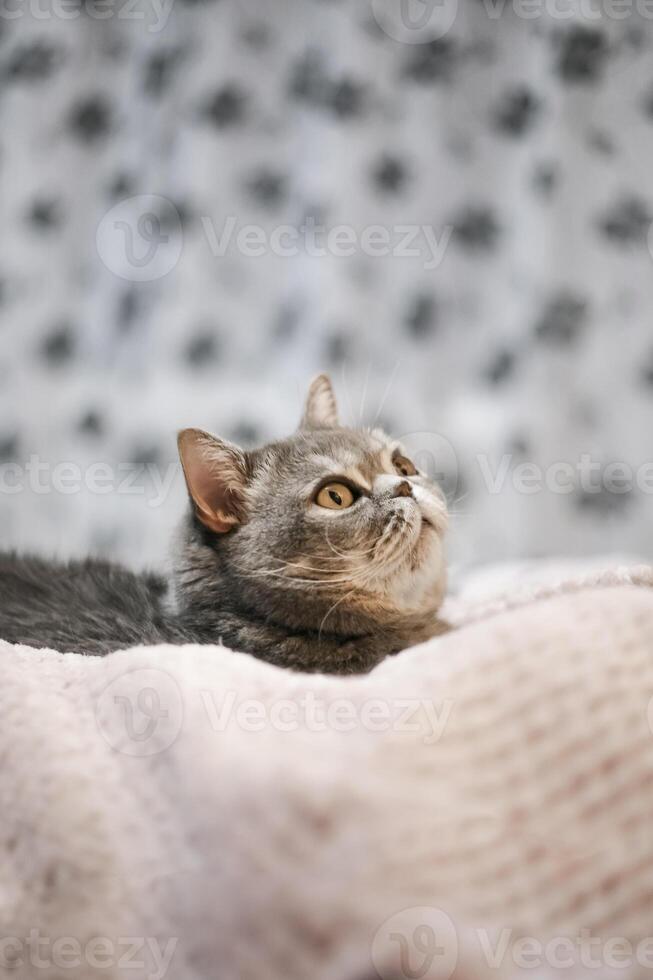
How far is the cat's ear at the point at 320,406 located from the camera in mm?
1437

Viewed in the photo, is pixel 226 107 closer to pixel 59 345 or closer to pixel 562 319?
pixel 59 345

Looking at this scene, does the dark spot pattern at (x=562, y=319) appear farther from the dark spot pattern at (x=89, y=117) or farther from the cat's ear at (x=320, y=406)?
the dark spot pattern at (x=89, y=117)

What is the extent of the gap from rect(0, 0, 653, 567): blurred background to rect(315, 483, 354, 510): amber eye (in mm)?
777

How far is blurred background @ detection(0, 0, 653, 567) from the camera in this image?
1.95 metres

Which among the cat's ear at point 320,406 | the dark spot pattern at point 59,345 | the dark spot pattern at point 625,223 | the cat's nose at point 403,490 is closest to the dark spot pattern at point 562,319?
the dark spot pattern at point 625,223

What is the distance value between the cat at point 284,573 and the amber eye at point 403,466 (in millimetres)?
43

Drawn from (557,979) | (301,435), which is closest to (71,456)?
(301,435)

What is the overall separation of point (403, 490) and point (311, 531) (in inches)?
5.6

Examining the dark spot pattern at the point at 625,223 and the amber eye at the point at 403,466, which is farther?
the dark spot pattern at the point at 625,223

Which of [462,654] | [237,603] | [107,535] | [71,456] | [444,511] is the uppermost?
[462,654]

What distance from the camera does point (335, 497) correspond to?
1154 mm

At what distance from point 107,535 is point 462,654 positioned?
4.35 feet

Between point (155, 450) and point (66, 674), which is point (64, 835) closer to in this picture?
point (66, 674)

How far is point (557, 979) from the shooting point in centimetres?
71
